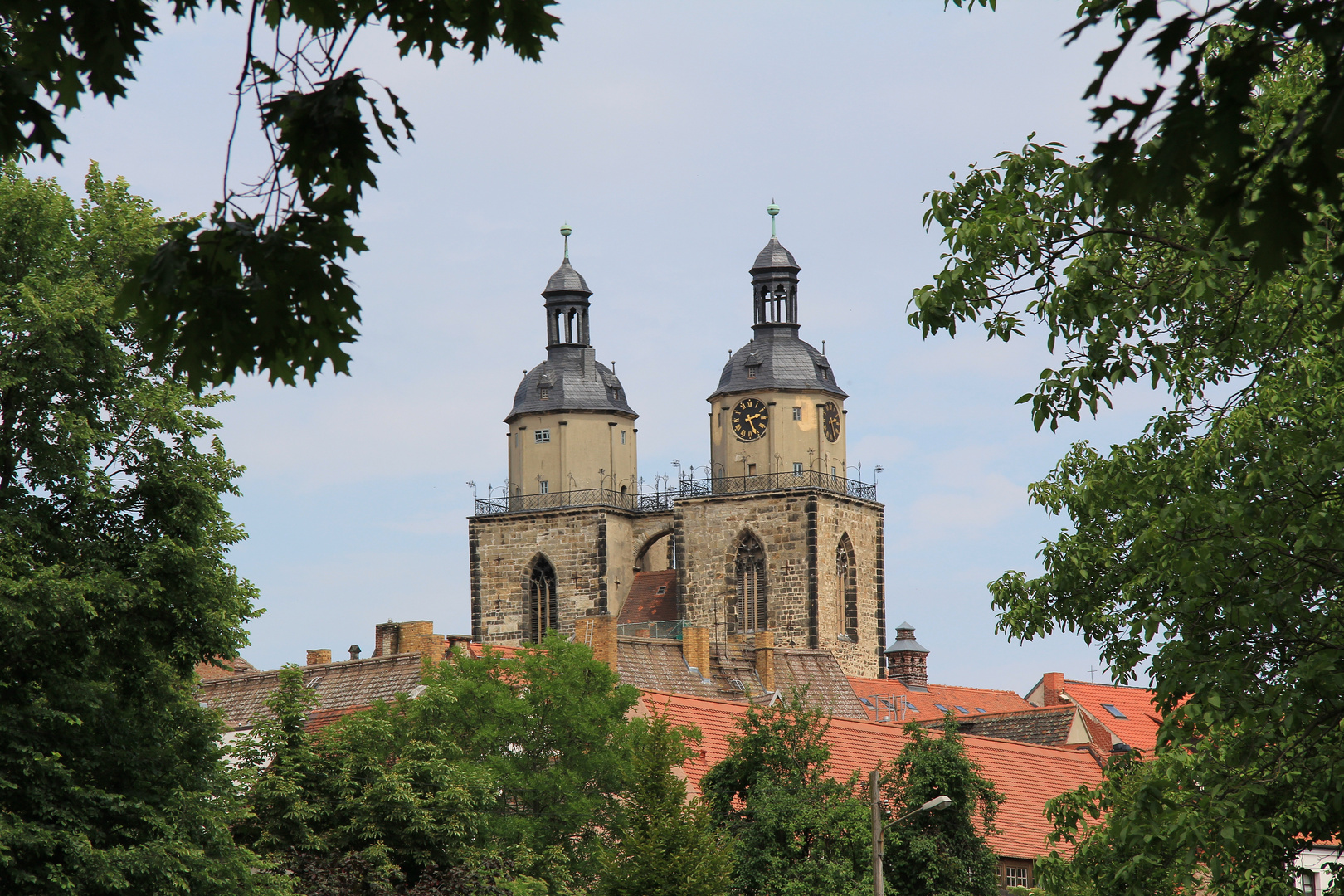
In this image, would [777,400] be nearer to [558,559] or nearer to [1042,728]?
[558,559]

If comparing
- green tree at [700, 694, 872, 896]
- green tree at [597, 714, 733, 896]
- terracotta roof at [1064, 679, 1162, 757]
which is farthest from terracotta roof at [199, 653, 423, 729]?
terracotta roof at [1064, 679, 1162, 757]

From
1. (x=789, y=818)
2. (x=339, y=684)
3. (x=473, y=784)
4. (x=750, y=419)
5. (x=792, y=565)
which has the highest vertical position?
(x=750, y=419)

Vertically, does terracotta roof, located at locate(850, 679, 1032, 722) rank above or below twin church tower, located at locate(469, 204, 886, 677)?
below

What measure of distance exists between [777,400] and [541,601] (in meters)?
14.9

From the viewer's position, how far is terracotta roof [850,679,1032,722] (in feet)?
253

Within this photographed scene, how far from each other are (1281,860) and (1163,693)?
2.64 m

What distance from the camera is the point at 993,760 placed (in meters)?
50.0

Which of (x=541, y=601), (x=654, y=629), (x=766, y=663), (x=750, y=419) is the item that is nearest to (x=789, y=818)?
(x=766, y=663)

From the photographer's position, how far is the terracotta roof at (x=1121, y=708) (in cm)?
6838

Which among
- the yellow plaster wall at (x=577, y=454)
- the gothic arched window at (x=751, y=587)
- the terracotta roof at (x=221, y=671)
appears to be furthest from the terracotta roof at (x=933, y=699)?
the terracotta roof at (x=221, y=671)

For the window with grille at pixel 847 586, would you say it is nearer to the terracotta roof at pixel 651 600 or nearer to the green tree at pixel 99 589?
the terracotta roof at pixel 651 600

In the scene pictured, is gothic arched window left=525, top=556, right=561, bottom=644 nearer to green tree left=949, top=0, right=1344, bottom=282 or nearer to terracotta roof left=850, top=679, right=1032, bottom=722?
terracotta roof left=850, top=679, right=1032, bottom=722

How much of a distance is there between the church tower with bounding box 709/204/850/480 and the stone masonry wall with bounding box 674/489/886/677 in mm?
1911

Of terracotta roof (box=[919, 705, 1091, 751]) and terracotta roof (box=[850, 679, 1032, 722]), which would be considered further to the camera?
terracotta roof (box=[850, 679, 1032, 722])
